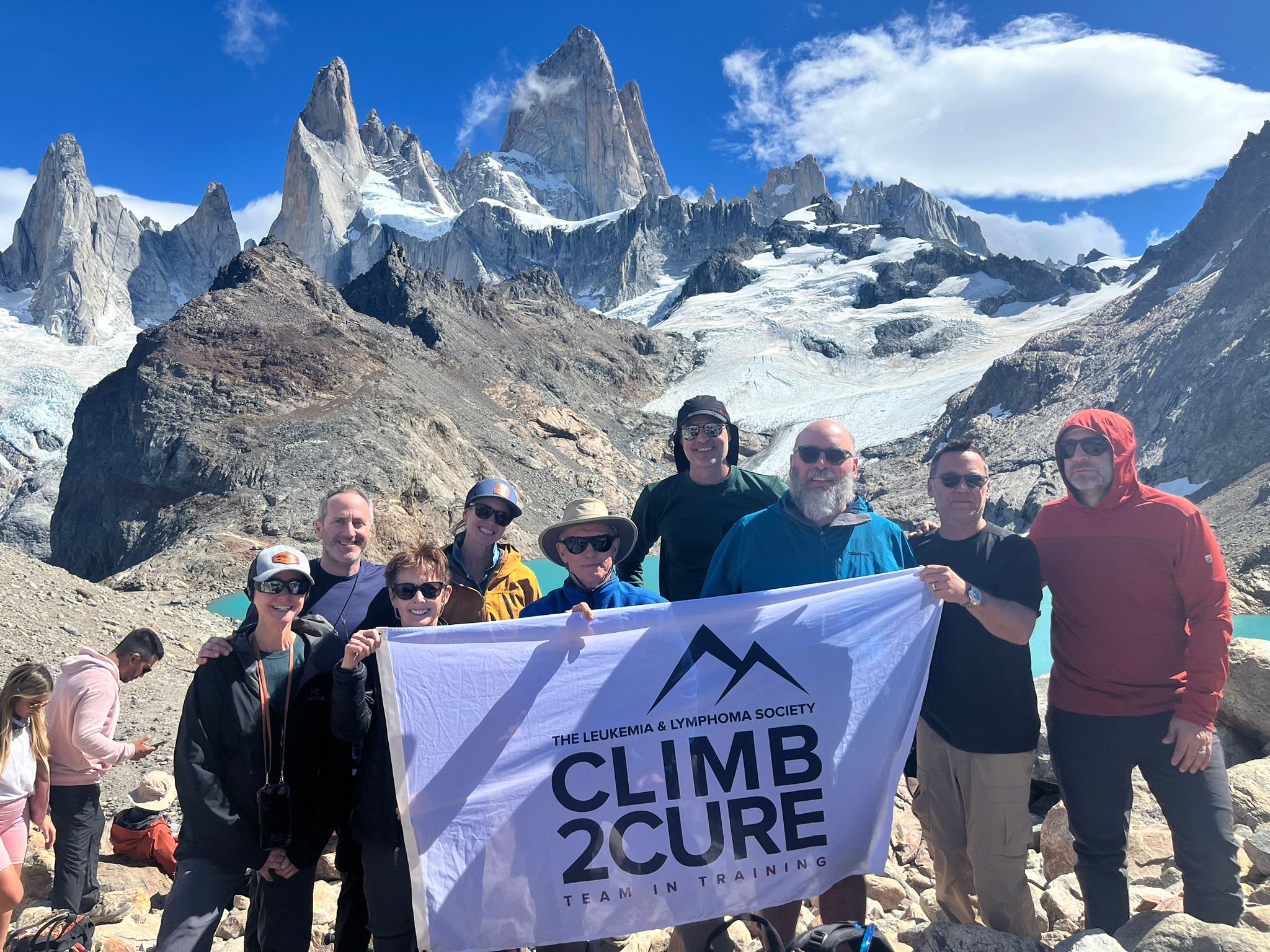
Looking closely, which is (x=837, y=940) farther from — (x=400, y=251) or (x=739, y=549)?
(x=400, y=251)

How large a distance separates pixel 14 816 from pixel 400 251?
7292 centimetres

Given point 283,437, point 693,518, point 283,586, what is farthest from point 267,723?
point 283,437

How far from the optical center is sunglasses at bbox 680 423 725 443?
4.82 m

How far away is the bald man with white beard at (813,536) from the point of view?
13.2 feet

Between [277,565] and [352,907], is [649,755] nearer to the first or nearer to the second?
[352,907]

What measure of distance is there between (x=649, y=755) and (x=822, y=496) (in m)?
1.49

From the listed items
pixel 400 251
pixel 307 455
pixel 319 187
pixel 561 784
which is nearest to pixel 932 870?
pixel 561 784

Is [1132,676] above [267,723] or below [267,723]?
below

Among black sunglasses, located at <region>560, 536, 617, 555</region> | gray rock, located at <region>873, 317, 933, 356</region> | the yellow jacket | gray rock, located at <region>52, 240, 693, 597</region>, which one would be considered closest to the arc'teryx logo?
black sunglasses, located at <region>560, 536, 617, 555</region>

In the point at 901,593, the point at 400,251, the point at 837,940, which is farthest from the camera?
the point at 400,251

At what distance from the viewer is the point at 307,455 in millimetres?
37281

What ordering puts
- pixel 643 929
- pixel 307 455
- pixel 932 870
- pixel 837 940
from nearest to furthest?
1. pixel 837 940
2. pixel 643 929
3. pixel 932 870
4. pixel 307 455

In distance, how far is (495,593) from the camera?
15.4 feet

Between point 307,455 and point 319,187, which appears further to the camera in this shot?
point 319,187
